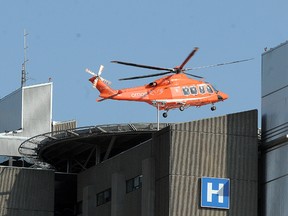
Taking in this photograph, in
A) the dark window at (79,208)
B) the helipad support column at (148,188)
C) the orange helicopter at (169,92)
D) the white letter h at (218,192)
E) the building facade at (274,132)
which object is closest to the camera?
the building facade at (274,132)

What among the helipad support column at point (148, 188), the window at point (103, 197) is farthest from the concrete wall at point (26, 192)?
the helipad support column at point (148, 188)

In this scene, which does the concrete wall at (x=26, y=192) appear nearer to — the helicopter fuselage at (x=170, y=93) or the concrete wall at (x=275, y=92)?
the helicopter fuselage at (x=170, y=93)

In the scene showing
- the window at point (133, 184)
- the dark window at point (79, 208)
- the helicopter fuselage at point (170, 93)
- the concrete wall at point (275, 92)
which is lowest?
the dark window at point (79, 208)

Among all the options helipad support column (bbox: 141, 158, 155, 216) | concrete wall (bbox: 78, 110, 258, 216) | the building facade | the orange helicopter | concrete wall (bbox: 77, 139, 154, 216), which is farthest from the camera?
the orange helicopter

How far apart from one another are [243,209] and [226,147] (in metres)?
4.37

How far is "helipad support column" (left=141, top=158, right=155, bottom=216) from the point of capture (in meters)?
83.6

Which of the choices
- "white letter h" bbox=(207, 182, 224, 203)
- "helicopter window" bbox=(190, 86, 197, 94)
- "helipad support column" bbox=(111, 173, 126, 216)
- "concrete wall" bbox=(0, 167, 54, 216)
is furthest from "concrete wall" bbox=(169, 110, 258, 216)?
"helicopter window" bbox=(190, 86, 197, 94)

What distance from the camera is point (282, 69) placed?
81.8m

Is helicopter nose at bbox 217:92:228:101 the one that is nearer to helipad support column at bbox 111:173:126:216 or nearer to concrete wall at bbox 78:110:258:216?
helipad support column at bbox 111:173:126:216

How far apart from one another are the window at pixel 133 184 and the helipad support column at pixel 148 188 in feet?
8.34

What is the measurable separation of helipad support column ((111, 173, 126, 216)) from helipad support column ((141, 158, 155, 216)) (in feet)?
16.9

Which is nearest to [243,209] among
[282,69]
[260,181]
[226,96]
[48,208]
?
[260,181]

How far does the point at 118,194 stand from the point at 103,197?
440 cm

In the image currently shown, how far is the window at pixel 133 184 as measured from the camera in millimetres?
88125
